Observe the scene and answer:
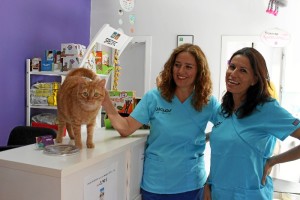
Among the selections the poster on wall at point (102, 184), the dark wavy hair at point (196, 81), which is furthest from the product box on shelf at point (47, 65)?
the poster on wall at point (102, 184)

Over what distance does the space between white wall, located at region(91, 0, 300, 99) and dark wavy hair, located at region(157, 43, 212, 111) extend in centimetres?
230

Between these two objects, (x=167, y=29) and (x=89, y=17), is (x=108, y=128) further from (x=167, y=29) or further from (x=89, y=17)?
(x=89, y=17)

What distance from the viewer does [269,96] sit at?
1255 mm

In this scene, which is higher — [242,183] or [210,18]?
[210,18]

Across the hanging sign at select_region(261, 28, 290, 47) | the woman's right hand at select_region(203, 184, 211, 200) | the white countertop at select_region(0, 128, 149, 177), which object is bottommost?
the woman's right hand at select_region(203, 184, 211, 200)

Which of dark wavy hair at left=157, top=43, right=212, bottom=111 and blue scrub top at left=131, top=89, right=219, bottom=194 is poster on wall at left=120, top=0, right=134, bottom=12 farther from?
blue scrub top at left=131, top=89, right=219, bottom=194

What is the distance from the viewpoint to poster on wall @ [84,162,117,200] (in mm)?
918

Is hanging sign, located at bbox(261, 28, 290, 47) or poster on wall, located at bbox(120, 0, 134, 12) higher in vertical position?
poster on wall, located at bbox(120, 0, 134, 12)

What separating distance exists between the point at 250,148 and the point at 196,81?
43 centimetres

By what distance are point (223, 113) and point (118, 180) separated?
579mm

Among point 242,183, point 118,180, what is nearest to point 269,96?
point 242,183

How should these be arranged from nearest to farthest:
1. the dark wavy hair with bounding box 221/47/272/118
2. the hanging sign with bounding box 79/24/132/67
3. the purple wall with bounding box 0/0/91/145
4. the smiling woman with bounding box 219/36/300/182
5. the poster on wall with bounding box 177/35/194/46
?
the dark wavy hair with bounding box 221/47/272/118, the hanging sign with bounding box 79/24/132/67, the purple wall with bounding box 0/0/91/145, the smiling woman with bounding box 219/36/300/182, the poster on wall with bounding box 177/35/194/46

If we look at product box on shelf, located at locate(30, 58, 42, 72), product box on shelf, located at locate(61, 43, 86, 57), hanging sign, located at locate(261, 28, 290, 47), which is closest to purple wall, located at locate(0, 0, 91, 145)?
product box on shelf, located at locate(30, 58, 42, 72)

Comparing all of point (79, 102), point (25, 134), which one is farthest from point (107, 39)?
point (79, 102)
